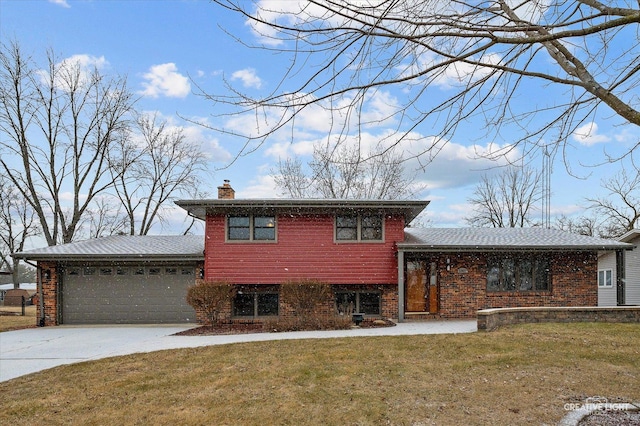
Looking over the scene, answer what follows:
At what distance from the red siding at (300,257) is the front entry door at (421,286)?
0.99 m

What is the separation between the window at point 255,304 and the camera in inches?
555

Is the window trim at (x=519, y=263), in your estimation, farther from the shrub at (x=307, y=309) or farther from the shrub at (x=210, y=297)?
the shrub at (x=210, y=297)

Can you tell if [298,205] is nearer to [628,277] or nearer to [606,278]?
[628,277]

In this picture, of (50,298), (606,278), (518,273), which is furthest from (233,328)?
(606,278)

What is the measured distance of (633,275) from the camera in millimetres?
20562

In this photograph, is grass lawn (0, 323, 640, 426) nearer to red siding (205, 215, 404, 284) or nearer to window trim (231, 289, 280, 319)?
red siding (205, 215, 404, 284)

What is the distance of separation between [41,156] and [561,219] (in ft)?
136

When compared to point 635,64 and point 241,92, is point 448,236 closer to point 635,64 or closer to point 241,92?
point 635,64

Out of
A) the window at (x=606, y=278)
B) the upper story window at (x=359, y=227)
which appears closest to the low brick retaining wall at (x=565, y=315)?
the upper story window at (x=359, y=227)

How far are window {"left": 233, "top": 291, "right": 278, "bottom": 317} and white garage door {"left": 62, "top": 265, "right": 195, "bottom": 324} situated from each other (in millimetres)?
1653

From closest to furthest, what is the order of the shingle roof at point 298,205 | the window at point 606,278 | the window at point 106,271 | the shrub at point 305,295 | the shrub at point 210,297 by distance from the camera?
the shrub at point 210,297
the shrub at point 305,295
the shingle roof at point 298,205
the window at point 106,271
the window at point 606,278

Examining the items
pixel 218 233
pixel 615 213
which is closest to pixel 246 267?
pixel 218 233

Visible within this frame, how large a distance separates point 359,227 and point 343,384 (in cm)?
816

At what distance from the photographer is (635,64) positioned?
3.87m
